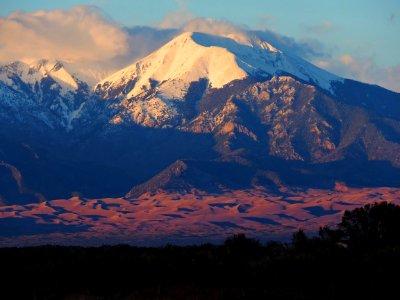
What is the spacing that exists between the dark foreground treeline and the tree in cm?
851

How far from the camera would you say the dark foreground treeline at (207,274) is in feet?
186

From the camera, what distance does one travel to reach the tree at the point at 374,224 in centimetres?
8138

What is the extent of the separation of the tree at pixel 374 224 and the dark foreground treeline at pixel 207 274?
27.9ft

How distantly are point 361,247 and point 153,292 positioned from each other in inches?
750

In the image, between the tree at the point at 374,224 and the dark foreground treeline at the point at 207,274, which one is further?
the tree at the point at 374,224

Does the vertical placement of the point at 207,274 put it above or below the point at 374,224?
below

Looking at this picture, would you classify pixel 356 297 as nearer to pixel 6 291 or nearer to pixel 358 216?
pixel 6 291

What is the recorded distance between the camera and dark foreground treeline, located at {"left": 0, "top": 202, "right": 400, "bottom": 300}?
5681 cm

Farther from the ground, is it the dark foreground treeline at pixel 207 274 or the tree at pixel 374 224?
the tree at pixel 374 224

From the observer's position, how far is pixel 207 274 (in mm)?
61438

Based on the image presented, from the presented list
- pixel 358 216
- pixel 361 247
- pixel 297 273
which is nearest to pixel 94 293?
pixel 297 273

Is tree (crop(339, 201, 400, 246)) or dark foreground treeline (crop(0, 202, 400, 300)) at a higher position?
tree (crop(339, 201, 400, 246))

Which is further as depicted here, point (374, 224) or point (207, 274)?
point (374, 224)

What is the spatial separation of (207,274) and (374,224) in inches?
1073
